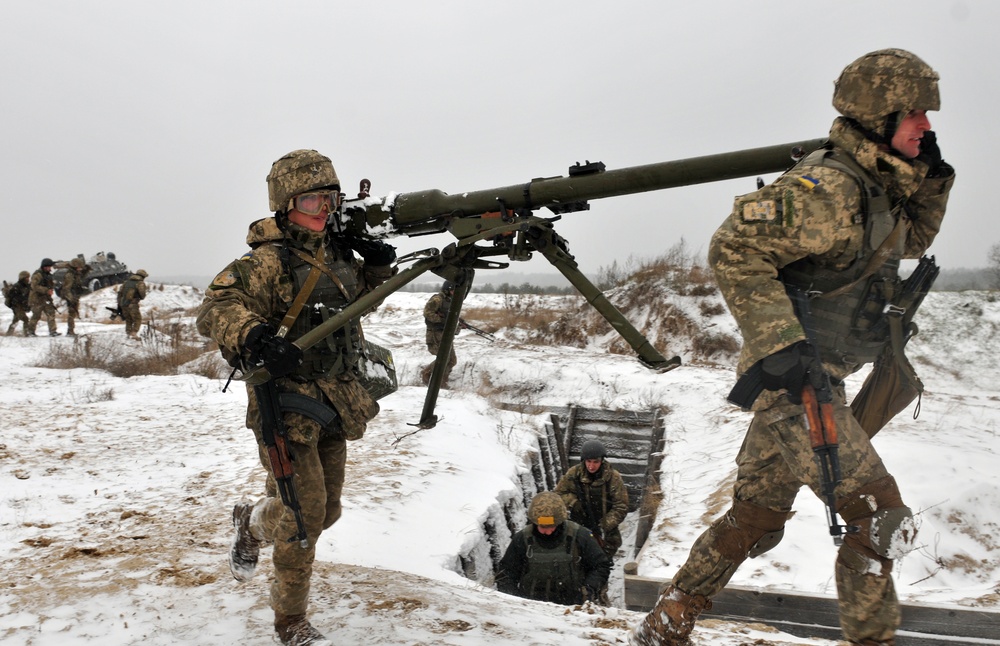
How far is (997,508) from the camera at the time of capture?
16.2 feet

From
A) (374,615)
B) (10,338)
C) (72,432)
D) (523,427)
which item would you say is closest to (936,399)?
(523,427)

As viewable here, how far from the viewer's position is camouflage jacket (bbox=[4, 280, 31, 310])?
Answer: 54.7 feet

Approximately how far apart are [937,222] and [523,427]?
7.09m

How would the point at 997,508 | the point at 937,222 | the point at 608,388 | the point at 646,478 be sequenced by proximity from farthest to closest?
the point at 608,388, the point at 646,478, the point at 997,508, the point at 937,222

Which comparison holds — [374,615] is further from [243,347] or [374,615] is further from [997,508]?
[997,508]

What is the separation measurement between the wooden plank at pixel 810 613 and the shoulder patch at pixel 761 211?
7.89ft

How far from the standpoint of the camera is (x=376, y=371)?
3439 mm

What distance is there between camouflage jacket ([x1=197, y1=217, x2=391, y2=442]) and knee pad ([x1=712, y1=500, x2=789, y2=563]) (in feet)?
5.44

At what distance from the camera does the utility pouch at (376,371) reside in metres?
3.36

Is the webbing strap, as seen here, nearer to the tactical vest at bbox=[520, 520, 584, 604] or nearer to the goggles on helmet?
the goggles on helmet

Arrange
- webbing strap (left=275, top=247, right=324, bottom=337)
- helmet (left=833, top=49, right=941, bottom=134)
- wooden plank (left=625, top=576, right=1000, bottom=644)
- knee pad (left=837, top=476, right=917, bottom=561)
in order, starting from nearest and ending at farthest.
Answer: knee pad (left=837, top=476, right=917, bottom=561)
helmet (left=833, top=49, right=941, bottom=134)
webbing strap (left=275, top=247, right=324, bottom=337)
wooden plank (left=625, top=576, right=1000, bottom=644)

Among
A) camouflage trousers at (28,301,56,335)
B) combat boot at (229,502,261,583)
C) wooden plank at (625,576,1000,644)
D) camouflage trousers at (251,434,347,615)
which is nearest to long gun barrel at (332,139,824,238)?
camouflage trousers at (251,434,347,615)

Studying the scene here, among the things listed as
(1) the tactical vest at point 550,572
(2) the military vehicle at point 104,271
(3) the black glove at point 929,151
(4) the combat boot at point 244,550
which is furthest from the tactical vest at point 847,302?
(2) the military vehicle at point 104,271

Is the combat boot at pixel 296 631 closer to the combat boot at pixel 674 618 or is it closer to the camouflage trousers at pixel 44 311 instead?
the combat boot at pixel 674 618
